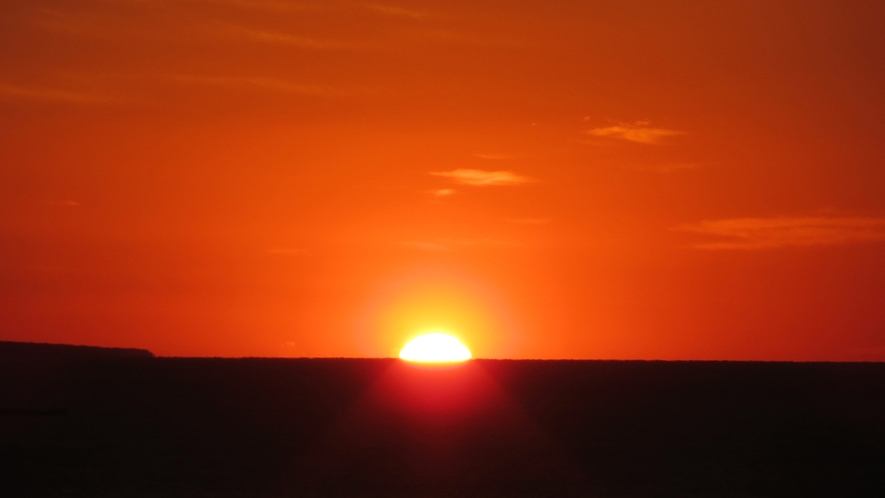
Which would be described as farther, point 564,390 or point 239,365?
point 239,365

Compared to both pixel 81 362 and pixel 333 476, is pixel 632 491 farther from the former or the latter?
pixel 81 362

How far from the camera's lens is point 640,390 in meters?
36.5

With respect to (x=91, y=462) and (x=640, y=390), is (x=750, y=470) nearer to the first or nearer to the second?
(x=640, y=390)

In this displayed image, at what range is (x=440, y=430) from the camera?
32156 mm

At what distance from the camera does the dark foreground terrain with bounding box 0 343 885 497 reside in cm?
2775

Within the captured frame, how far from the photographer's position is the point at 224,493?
87.6 ft

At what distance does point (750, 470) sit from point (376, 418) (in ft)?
34.2

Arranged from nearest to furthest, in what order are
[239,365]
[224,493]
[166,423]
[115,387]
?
[224,493], [166,423], [115,387], [239,365]

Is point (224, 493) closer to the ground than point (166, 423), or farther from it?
closer to the ground

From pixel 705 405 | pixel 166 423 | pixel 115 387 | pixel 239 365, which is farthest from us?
pixel 239 365

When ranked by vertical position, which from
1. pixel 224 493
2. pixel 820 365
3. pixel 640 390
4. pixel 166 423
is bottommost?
pixel 224 493

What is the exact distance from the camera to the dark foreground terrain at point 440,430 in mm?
27750

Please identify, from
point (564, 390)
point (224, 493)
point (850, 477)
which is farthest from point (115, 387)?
point (850, 477)

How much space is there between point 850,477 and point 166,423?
17.9 meters
